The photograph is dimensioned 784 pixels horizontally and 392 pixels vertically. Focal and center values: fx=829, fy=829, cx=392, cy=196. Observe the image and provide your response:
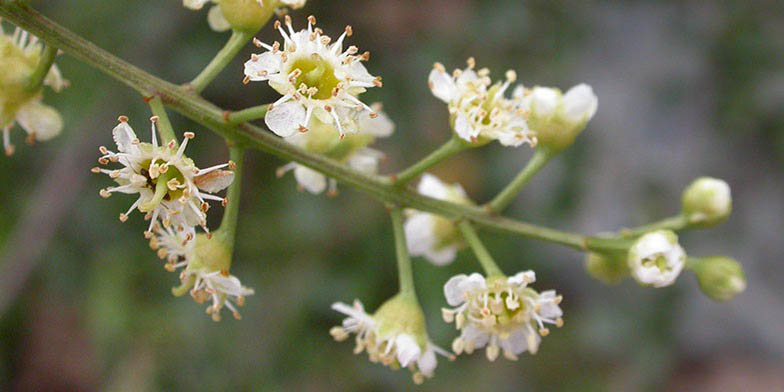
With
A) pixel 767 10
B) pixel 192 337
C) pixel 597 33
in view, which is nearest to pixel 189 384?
pixel 192 337

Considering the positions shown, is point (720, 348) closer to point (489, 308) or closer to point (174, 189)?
point (489, 308)

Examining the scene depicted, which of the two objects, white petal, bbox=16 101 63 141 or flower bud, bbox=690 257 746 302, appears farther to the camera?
flower bud, bbox=690 257 746 302

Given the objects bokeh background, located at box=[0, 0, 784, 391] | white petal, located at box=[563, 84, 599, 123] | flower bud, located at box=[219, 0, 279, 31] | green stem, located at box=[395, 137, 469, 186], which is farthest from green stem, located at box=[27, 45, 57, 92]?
bokeh background, located at box=[0, 0, 784, 391]

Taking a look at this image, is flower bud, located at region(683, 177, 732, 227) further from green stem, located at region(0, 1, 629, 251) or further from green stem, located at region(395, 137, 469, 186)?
green stem, located at region(395, 137, 469, 186)

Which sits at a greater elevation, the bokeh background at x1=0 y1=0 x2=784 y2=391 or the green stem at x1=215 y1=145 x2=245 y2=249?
the bokeh background at x1=0 y1=0 x2=784 y2=391

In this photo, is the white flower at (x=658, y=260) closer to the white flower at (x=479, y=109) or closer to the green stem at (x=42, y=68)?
the white flower at (x=479, y=109)

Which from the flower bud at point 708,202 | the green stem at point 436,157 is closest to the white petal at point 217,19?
the green stem at point 436,157

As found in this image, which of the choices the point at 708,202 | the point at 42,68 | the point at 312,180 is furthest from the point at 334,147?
the point at 708,202
